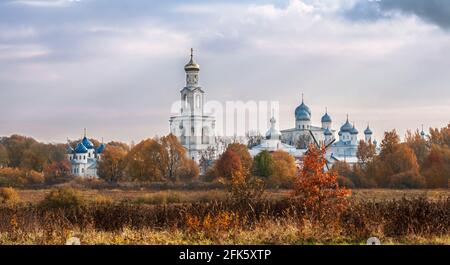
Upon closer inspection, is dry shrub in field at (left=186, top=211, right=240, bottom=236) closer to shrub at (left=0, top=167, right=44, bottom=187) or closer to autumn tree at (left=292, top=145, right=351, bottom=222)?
autumn tree at (left=292, top=145, right=351, bottom=222)

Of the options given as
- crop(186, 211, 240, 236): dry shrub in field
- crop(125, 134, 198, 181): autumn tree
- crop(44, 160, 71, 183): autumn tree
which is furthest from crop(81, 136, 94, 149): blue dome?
crop(186, 211, 240, 236): dry shrub in field

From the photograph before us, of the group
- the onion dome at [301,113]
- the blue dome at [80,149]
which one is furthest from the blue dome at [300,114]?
the blue dome at [80,149]

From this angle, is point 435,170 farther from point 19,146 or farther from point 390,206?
point 390,206

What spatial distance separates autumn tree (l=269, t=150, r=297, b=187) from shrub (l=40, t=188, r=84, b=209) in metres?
10.4

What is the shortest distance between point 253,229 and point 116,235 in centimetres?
125

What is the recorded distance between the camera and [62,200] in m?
14.6

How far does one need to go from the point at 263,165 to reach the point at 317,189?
18.8 meters

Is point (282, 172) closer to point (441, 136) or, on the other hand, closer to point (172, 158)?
point (172, 158)

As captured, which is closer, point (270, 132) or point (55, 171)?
point (55, 171)

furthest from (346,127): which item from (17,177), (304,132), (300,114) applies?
(17,177)

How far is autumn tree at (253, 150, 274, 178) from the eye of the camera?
94.0ft

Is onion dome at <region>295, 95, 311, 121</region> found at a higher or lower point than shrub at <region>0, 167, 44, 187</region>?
higher

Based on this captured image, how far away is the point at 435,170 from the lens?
2869 centimetres
